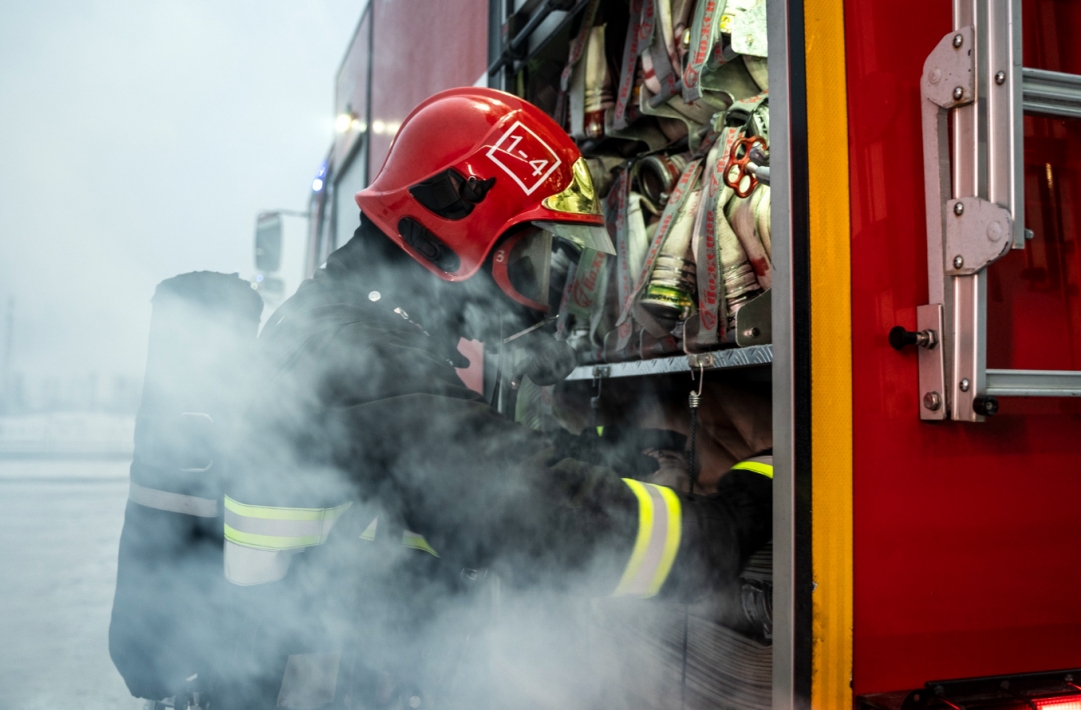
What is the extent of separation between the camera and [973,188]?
1.02m

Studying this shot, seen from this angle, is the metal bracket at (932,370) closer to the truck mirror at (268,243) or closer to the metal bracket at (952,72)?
the metal bracket at (952,72)

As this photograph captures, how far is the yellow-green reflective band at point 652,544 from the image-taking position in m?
1.27

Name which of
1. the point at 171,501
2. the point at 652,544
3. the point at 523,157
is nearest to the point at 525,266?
the point at 523,157

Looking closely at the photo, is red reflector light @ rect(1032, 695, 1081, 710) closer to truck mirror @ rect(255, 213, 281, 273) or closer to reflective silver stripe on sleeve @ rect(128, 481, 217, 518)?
reflective silver stripe on sleeve @ rect(128, 481, 217, 518)

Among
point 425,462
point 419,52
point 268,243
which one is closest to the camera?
point 425,462

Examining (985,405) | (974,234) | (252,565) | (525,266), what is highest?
(525,266)

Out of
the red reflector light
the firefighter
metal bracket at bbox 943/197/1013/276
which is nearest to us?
metal bracket at bbox 943/197/1013/276

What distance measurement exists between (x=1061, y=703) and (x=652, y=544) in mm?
668

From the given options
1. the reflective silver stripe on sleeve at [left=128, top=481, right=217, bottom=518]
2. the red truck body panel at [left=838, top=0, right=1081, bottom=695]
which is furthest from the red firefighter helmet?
the red truck body panel at [left=838, top=0, right=1081, bottom=695]

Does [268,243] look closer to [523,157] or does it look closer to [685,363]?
[523,157]

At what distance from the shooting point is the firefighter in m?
1.27

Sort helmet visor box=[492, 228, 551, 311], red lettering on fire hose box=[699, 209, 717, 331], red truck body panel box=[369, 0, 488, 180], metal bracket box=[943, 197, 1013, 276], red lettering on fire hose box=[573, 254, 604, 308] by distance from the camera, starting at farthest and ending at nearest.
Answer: red truck body panel box=[369, 0, 488, 180] < red lettering on fire hose box=[573, 254, 604, 308] < helmet visor box=[492, 228, 551, 311] < red lettering on fire hose box=[699, 209, 717, 331] < metal bracket box=[943, 197, 1013, 276]

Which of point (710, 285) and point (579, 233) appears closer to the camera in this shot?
point (710, 285)

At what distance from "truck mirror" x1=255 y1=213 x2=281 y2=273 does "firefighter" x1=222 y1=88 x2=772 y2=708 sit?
66 cm
